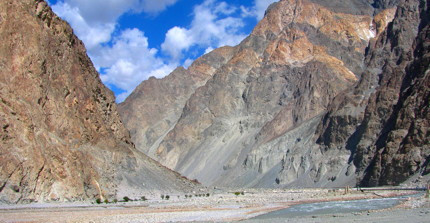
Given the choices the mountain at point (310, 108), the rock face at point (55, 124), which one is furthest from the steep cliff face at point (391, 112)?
the rock face at point (55, 124)

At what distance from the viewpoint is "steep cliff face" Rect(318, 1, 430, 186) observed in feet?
244

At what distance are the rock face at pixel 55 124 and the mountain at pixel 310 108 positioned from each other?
37859 mm

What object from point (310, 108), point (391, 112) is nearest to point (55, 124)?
point (391, 112)

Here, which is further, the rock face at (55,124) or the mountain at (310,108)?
the mountain at (310,108)

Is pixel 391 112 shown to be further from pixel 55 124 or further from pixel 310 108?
pixel 55 124

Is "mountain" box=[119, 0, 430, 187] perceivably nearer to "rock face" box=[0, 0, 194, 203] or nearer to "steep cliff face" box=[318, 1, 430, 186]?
"steep cliff face" box=[318, 1, 430, 186]

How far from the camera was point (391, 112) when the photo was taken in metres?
97.6

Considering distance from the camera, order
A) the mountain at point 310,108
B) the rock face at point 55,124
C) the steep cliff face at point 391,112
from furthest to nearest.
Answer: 1. the mountain at point 310,108
2. the steep cliff face at point 391,112
3. the rock face at point 55,124

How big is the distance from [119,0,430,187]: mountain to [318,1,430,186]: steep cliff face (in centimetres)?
22

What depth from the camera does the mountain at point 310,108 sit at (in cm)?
8950

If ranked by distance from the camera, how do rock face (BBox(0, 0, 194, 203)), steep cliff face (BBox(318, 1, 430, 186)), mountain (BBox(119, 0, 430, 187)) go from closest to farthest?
1. rock face (BBox(0, 0, 194, 203))
2. steep cliff face (BBox(318, 1, 430, 186))
3. mountain (BBox(119, 0, 430, 187))

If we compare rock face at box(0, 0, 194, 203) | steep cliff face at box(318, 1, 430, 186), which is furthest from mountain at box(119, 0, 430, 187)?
rock face at box(0, 0, 194, 203)

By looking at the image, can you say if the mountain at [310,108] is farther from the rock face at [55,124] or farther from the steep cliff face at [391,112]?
the rock face at [55,124]

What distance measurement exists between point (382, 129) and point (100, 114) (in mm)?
53996
